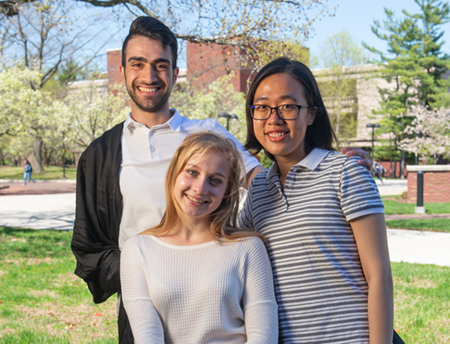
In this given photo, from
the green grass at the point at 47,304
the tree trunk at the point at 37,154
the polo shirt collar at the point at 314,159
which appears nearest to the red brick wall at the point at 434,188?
the green grass at the point at 47,304

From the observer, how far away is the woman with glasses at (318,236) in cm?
168

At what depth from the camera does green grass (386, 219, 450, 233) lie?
466 inches

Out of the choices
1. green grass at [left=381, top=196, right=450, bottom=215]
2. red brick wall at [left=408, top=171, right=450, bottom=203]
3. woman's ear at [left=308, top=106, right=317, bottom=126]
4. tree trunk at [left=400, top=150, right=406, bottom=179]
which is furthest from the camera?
tree trunk at [left=400, top=150, right=406, bottom=179]

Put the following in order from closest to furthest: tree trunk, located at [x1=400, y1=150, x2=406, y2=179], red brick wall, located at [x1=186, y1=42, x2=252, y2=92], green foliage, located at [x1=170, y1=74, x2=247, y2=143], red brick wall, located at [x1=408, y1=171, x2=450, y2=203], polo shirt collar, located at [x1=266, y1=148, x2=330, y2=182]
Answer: polo shirt collar, located at [x1=266, y1=148, x2=330, y2=182] → red brick wall, located at [x1=408, y1=171, x2=450, y2=203] → red brick wall, located at [x1=186, y1=42, x2=252, y2=92] → green foliage, located at [x1=170, y1=74, x2=247, y2=143] → tree trunk, located at [x1=400, y1=150, x2=406, y2=179]

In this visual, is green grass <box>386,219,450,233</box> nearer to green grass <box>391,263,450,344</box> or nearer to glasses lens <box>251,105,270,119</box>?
green grass <box>391,263,450,344</box>

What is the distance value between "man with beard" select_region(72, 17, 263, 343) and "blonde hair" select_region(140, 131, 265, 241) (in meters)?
0.25

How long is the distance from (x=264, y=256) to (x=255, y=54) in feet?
24.7

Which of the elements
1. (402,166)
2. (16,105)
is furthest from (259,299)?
(402,166)

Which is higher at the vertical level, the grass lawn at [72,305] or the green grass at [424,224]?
the grass lawn at [72,305]

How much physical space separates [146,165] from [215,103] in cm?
2986

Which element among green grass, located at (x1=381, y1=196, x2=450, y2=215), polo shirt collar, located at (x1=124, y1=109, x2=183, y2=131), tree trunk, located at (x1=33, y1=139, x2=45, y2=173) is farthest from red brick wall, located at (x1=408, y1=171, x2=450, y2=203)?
tree trunk, located at (x1=33, y1=139, x2=45, y2=173)

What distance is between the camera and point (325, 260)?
1.71m

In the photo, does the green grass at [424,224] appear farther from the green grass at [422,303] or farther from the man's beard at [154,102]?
the man's beard at [154,102]

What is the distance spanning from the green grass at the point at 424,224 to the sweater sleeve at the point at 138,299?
11.4 meters
